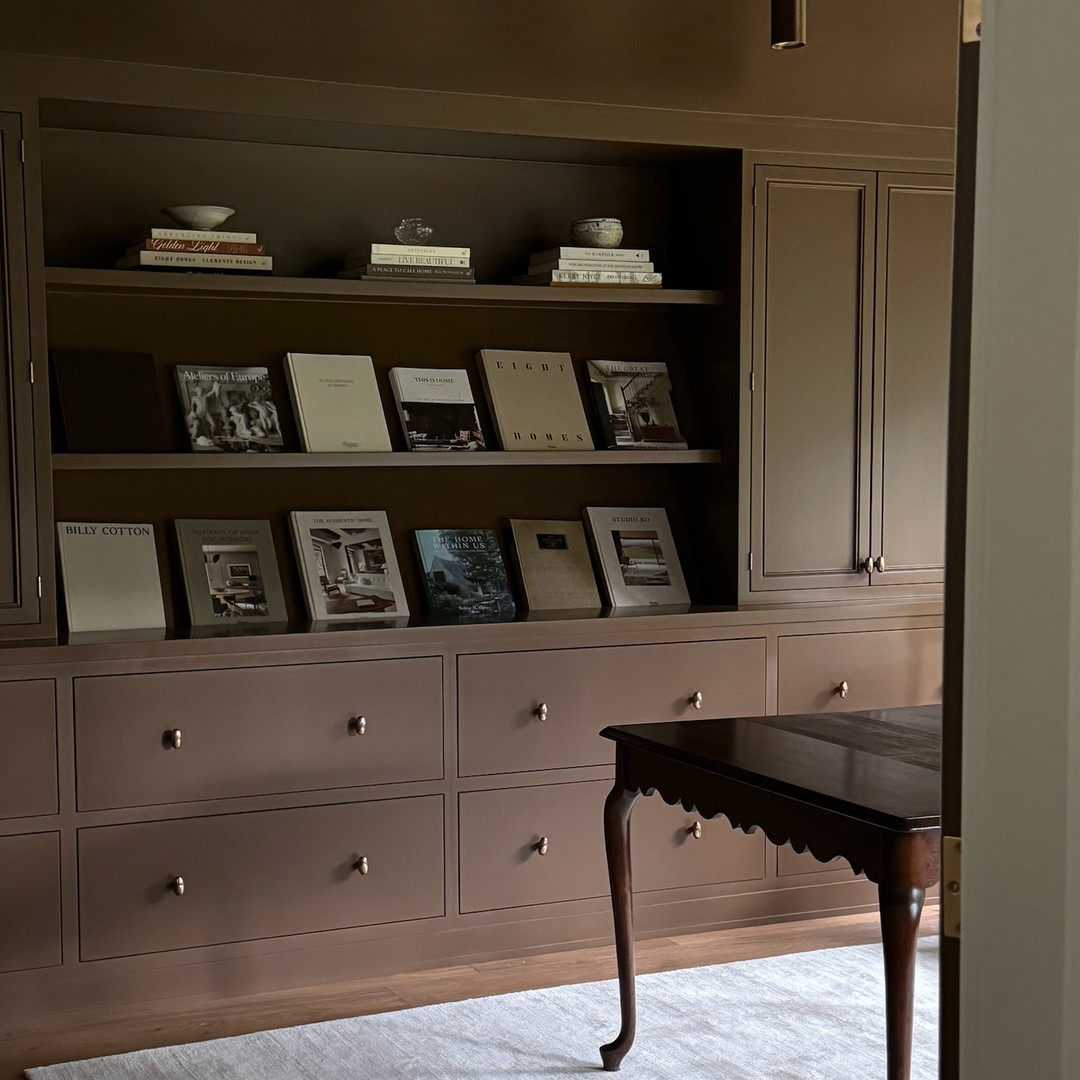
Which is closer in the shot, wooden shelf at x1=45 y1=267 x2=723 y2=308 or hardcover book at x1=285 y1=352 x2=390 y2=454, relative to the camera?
wooden shelf at x1=45 y1=267 x2=723 y2=308

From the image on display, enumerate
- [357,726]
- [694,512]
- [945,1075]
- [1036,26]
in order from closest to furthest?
[1036,26]
[945,1075]
[357,726]
[694,512]

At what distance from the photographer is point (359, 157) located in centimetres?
397

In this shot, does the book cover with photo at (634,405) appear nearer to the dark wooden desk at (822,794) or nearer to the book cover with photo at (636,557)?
the book cover with photo at (636,557)

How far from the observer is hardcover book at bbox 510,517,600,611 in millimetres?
4074

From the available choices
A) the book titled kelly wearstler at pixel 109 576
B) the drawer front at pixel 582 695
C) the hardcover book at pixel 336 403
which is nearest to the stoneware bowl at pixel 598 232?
the hardcover book at pixel 336 403

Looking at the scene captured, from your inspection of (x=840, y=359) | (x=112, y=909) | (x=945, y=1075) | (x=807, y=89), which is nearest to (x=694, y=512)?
(x=840, y=359)

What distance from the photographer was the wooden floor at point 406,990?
3.11 m

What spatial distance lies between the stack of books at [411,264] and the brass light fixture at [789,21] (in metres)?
1.70

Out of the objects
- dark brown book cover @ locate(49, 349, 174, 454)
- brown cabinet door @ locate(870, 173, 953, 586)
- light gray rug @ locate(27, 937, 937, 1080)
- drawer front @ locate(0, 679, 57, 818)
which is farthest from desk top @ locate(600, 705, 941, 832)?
dark brown book cover @ locate(49, 349, 174, 454)

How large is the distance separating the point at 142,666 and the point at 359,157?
5.41 feet

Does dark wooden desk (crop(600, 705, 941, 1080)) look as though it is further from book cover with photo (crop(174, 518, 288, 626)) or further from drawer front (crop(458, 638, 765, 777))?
book cover with photo (crop(174, 518, 288, 626))

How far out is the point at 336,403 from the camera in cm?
385

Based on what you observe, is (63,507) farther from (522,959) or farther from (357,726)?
(522,959)

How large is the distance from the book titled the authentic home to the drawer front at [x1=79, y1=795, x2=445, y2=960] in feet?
3.67
